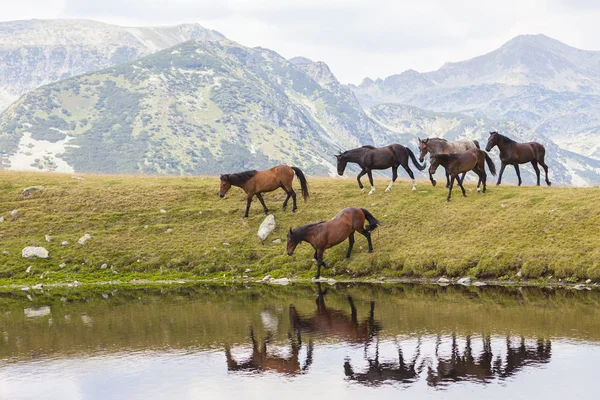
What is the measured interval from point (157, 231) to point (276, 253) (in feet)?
32.5

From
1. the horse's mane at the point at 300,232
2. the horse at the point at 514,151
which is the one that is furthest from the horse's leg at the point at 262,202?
the horse at the point at 514,151

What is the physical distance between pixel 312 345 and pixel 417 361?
4.28 meters

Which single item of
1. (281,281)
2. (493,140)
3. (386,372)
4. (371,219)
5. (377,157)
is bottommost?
(281,281)

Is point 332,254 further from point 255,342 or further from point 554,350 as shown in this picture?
point 554,350

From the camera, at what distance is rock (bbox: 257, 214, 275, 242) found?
143ft

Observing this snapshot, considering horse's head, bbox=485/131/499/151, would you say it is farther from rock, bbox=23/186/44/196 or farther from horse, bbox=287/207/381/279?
rock, bbox=23/186/44/196

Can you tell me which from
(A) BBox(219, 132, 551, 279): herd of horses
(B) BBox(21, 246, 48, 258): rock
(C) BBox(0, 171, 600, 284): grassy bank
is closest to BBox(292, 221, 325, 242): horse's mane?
(C) BBox(0, 171, 600, 284): grassy bank

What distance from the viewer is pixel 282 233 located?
4400cm

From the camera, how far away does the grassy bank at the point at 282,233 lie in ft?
119

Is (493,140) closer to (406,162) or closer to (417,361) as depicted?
(406,162)

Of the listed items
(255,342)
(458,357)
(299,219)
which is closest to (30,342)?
(255,342)

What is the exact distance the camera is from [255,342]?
23.9 metres

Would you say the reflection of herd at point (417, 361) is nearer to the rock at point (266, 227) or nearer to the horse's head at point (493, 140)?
the rock at point (266, 227)

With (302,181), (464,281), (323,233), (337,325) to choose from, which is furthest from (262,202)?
(337,325)
